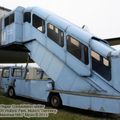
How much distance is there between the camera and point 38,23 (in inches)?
610

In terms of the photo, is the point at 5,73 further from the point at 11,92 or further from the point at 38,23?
the point at 38,23

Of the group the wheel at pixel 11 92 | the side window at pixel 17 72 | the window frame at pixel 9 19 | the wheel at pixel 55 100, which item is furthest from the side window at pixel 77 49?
the side window at pixel 17 72

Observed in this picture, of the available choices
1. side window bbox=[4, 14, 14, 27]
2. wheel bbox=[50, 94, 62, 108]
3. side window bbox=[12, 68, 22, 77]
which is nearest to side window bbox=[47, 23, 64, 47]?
wheel bbox=[50, 94, 62, 108]

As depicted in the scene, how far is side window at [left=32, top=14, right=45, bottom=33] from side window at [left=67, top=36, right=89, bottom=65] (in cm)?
220

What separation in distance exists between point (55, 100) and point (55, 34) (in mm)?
3252

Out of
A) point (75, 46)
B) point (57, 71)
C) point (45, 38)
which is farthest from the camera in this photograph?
point (45, 38)

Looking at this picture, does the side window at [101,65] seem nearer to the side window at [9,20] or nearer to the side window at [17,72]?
the side window at [9,20]

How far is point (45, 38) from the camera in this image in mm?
14859

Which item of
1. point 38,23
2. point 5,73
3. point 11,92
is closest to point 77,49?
point 38,23

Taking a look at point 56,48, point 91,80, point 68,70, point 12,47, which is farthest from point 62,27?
point 12,47

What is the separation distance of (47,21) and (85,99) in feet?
16.1

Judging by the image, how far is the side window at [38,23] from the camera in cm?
1507

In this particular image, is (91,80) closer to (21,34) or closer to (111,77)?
(111,77)

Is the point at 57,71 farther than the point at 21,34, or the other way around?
the point at 21,34
